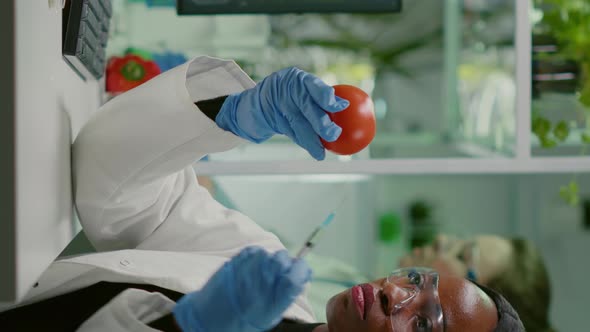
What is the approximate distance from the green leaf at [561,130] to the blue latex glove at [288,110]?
1.33 meters

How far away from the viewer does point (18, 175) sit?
0.86m

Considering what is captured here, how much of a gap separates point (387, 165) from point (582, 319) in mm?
1272

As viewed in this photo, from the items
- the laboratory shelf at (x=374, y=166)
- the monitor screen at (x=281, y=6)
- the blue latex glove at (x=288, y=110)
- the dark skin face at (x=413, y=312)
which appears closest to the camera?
the blue latex glove at (x=288, y=110)

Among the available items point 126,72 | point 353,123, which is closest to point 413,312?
point 353,123

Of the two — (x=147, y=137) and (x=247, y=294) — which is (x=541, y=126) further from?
(x=247, y=294)

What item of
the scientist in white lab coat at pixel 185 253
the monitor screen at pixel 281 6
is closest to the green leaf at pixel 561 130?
the monitor screen at pixel 281 6

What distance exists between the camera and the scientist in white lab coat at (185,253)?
97 cm

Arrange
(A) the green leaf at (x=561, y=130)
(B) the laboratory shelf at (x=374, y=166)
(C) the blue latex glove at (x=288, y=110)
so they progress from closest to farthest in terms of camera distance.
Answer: (C) the blue latex glove at (x=288, y=110), (B) the laboratory shelf at (x=374, y=166), (A) the green leaf at (x=561, y=130)

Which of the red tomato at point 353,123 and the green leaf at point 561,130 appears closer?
the red tomato at point 353,123

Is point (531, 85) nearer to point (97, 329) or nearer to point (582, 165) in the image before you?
point (582, 165)

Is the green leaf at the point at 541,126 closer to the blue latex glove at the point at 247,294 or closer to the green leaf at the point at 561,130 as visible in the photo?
the green leaf at the point at 561,130

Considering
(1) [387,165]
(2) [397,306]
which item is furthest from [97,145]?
(1) [387,165]

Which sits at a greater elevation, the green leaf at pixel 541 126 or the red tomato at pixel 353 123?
the red tomato at pixel 353 123

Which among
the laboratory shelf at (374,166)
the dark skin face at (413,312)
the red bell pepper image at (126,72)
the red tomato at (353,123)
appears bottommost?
the dark skin face at (413,312)
